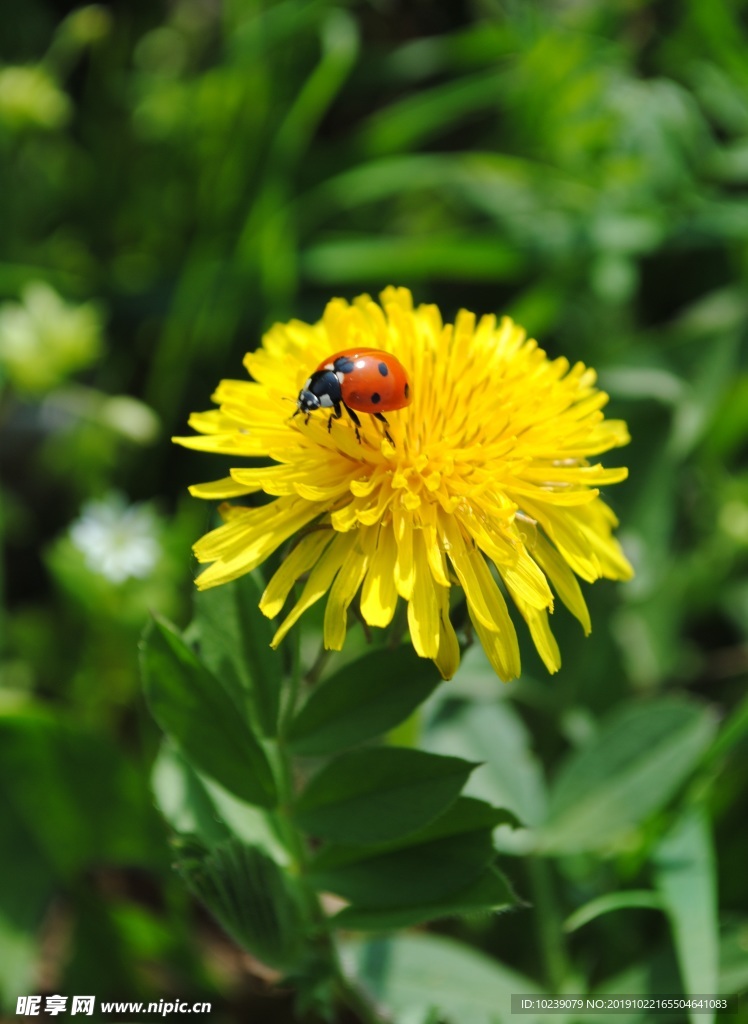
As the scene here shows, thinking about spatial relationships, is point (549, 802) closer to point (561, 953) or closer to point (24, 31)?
point (561, 953)

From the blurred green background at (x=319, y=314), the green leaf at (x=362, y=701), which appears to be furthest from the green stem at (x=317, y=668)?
the blurred green background at (x=319, y=314)

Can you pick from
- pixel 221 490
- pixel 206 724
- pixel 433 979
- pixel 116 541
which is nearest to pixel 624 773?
pixel 433 979

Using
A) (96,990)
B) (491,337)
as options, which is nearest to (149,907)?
(96,990)

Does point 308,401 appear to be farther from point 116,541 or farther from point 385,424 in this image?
point 116,541

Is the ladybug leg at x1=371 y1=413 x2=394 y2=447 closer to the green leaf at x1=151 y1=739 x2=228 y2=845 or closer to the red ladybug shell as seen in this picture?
the red ladybug shell

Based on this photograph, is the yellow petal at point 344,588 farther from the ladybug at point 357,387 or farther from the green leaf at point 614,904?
the green leaf at point 614,904

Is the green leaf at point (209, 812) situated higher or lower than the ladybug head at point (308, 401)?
lower
